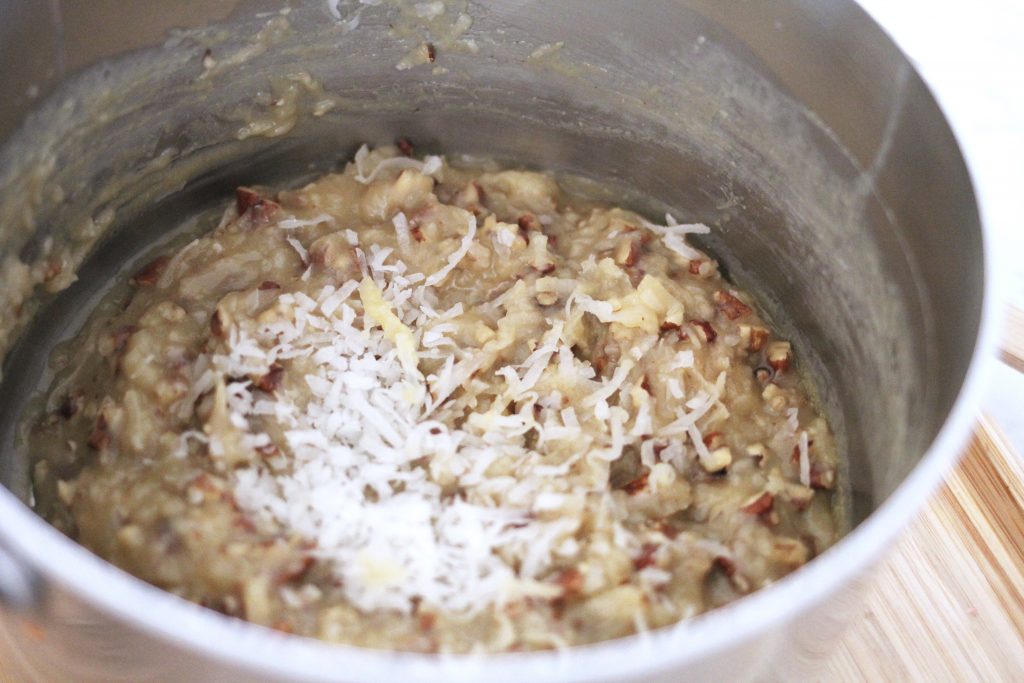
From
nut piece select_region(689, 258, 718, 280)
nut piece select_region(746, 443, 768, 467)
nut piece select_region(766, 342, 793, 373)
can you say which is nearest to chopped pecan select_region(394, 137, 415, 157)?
nut piece select_region(689, 258, 718, 280)

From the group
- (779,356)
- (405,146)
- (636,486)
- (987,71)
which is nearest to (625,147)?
(405,146)

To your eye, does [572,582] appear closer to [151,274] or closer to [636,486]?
[636,486]

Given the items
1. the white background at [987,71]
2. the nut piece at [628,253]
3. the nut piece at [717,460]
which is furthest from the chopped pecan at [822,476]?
the white background at [987,71]

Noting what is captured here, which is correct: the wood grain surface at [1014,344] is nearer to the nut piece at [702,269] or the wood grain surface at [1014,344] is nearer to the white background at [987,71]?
the nut piece at [702,269]

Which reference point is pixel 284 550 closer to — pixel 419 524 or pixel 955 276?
pixel 419 524

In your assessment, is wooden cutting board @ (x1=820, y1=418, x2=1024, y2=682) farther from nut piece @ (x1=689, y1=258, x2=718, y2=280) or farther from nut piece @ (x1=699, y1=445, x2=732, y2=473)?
nut piece @ (x1=689, y1=258, x2=718, y2=280)
